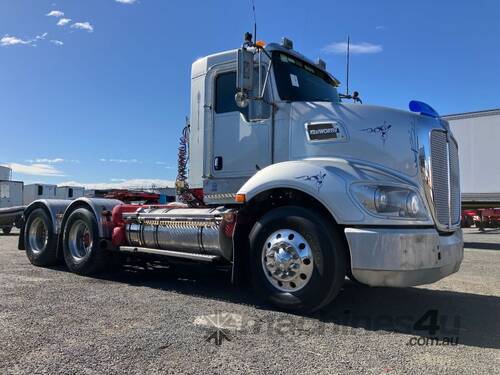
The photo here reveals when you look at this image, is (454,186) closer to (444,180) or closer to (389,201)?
(444,180)

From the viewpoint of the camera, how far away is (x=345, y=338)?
4.26 m

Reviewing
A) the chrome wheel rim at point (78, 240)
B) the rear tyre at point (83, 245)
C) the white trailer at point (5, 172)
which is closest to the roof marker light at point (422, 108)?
the rear tyre at point (83, 245)

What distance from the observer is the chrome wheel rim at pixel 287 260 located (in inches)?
193

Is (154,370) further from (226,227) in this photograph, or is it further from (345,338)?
(226,227)

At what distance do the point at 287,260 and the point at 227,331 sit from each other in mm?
989

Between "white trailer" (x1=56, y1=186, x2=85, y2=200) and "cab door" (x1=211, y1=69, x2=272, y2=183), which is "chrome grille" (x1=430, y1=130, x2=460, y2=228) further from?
"white trailer" (x1=56, y1=186, x2=85, y2=200)

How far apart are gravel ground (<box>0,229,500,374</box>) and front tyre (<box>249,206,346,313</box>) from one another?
0.23m

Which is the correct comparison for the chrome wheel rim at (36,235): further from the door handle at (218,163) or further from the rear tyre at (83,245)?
the door handle at (218,163)

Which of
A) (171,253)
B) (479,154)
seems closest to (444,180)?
(171,253)

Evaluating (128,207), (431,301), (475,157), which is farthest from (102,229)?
(475,157)

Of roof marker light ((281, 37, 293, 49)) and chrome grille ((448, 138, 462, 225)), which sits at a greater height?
roof marker light ((281, 37, 293, 49))

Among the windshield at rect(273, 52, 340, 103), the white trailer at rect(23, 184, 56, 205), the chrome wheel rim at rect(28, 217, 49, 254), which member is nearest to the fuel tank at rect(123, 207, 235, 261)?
the windshield at rect(273, 52, 340, 103)

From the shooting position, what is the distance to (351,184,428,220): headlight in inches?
184

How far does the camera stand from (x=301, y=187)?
4.99 m
